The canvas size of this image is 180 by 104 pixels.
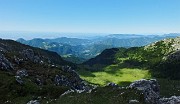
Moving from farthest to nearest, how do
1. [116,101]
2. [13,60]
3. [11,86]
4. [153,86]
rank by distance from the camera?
1. [13,60]
2. [11,86]
3. [153,86]
4. [116,101]

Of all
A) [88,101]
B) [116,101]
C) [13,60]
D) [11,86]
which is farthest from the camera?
[13,60]

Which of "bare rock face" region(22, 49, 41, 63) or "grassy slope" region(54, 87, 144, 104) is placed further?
"bare rock face" region(22, 49, 41, 63)

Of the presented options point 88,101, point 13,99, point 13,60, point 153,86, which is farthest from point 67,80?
point 88,101

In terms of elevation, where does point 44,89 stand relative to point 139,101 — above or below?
below

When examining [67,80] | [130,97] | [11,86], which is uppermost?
[130,97]

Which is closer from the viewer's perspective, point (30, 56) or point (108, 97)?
point (108, 97)

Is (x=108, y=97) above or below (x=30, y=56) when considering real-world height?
above

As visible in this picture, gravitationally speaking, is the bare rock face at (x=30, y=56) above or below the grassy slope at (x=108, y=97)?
below

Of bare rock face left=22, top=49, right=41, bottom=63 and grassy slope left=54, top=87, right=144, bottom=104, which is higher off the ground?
grassy slope left=54, top=87, right=144, bottom=104

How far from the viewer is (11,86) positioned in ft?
214

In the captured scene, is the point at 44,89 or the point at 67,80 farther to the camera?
the point at 67,80

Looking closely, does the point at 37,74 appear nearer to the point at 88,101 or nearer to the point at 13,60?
the point at 13,60

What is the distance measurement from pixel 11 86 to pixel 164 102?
1386 inches

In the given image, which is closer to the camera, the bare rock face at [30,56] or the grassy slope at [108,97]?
the grassy slope at [108,97]
